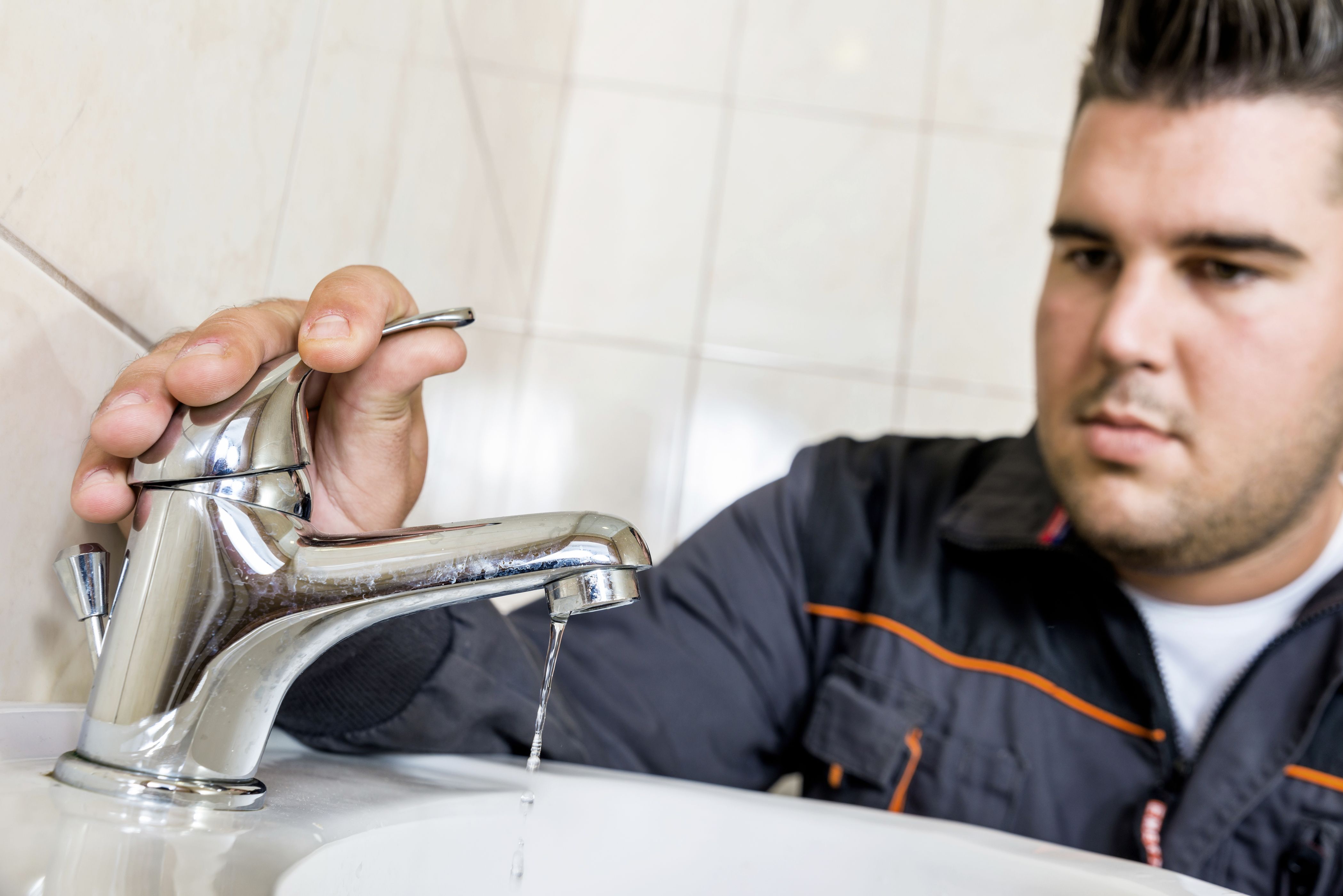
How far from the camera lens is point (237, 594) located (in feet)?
0.96

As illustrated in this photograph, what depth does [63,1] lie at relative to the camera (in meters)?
0.28

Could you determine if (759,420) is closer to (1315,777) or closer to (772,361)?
(772,361)

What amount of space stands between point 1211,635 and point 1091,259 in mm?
314

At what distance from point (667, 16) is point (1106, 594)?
1.14 meters

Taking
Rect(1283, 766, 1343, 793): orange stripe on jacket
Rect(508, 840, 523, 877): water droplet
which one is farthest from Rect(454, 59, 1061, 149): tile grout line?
Rect(508, 840, 523, 877): water droplet

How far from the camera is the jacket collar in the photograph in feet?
2.64

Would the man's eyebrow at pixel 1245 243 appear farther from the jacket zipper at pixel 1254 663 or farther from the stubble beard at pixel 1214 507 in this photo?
the jacket zipper at pixel 1254 663

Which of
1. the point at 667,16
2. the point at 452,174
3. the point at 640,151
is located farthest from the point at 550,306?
the point at 452,174

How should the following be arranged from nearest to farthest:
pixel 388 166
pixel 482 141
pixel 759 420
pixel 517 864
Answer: pixel 517 864
pixel 388 166
pixel 482 141
pixel 759 420

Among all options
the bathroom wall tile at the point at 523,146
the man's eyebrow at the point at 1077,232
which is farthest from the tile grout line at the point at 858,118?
the man's eyebrow at the point at 1077,232

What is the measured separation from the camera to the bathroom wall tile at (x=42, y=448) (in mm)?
286

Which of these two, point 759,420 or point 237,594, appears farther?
point 759,420

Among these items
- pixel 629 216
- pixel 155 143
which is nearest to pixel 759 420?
pixel 629 216

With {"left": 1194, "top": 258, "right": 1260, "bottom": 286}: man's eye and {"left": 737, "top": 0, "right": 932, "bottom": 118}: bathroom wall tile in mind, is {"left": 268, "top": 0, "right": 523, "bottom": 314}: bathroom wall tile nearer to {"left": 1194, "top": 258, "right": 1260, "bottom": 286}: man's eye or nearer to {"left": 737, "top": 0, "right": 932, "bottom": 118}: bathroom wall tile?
{"left": 1194, "top": 258, "right": 1260, "bottom": 286}: man's eye
